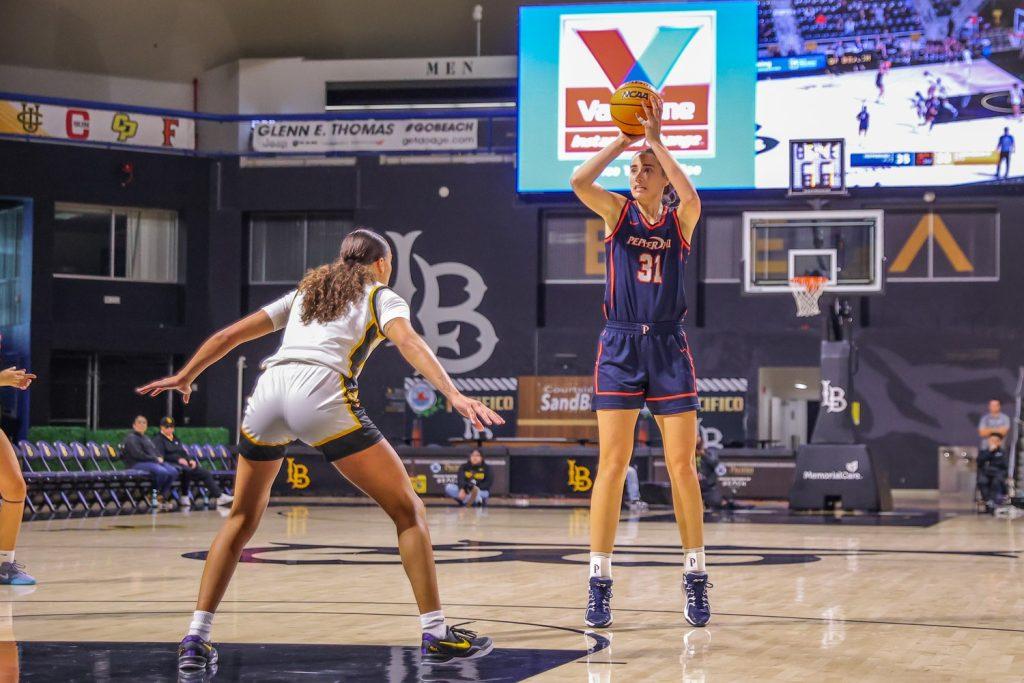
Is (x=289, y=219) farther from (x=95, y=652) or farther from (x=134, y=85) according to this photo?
(x=95, y=652)

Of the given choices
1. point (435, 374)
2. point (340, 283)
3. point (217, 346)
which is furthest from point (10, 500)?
point (435, 374)

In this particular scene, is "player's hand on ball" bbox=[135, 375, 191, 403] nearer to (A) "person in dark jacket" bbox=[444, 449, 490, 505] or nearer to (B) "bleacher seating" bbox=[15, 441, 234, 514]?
(B) "bleacher seating" bbox=[15, 441, 234, 514]

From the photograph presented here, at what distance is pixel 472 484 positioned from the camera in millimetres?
19734

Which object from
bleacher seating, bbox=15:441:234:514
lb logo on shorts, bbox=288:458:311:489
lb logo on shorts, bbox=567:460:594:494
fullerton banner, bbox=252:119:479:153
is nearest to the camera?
bleacher seating, bbox=15:441:234:514

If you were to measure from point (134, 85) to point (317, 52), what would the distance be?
13.2 feet

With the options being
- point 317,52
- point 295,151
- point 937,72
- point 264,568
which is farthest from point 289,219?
point 264,568

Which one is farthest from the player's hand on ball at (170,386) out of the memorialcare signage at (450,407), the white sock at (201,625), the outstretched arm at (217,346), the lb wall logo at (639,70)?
the memorialcare signage at (450,407)

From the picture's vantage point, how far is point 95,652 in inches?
218

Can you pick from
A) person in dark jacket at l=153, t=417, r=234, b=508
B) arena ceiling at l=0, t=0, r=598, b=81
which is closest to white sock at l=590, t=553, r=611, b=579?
person in dark jacket at l=153, t=417, r=234, b=508

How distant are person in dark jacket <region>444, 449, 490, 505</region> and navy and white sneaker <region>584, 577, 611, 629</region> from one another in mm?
12983

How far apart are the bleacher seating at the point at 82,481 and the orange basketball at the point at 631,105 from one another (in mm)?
11867

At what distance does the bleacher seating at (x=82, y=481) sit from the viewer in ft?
56.4

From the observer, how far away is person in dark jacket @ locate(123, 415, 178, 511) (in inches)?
715

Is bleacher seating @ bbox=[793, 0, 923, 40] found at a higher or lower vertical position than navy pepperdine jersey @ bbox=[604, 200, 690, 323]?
higher
